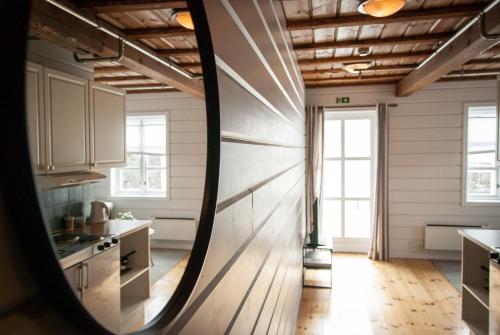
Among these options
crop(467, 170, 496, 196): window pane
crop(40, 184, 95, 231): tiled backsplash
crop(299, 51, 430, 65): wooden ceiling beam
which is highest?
crop(299, 51, 430, 65): wooden ceiling beam

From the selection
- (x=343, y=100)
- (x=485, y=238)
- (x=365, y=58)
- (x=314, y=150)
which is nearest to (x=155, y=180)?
(x=485, y=238)

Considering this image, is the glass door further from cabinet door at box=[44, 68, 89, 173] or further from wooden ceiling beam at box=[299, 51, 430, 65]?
cabinet door at box=[44, 68, 89, 173]

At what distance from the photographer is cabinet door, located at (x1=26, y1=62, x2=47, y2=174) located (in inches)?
9.8

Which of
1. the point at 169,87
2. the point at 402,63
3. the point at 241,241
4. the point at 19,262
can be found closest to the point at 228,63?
the point at 169,87

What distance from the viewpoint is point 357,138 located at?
5.81 m

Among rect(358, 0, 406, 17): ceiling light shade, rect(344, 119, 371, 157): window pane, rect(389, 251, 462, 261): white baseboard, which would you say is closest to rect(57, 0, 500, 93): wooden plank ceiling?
rect(358, 0, 406, 17): ceiling light shade

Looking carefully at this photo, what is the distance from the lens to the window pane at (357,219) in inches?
229

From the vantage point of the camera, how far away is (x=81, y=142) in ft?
1.05

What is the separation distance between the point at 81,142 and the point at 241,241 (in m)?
0.72

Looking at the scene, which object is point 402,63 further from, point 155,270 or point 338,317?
point 155,270

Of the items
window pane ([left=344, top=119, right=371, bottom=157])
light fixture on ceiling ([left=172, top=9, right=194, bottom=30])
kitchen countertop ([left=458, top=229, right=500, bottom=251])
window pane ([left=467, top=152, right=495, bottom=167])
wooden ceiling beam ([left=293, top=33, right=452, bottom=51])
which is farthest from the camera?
window pane ([left=344, top=119, right=371, bottom=157])

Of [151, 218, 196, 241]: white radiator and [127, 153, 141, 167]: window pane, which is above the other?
[127, 153, 141, 167]: window pane

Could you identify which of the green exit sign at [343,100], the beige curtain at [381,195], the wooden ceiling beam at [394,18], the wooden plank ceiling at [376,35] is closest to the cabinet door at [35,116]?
the wooden plank ceiling at [376,35]

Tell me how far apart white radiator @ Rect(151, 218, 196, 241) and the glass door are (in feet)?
17.5
